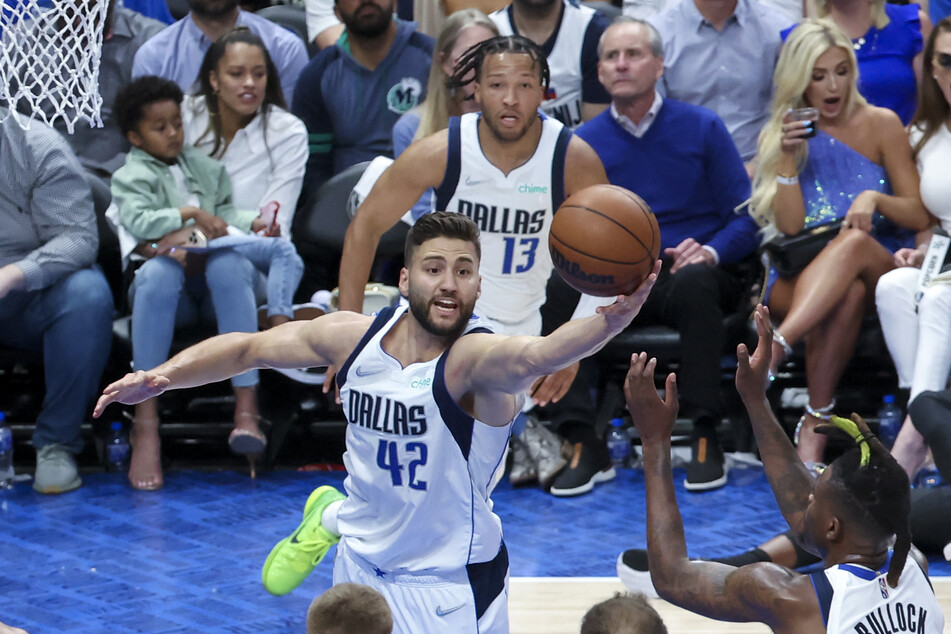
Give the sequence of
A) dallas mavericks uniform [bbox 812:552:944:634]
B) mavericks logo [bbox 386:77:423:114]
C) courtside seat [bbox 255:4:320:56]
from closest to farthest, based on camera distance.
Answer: dallas mavericks uniform [bbox 812:552:944:634] → mavericks logo [bbox 386:77:423:114] → courtside seat [bbox 255:4:320:56]

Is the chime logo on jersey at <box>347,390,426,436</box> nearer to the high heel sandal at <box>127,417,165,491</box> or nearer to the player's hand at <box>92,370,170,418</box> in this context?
the player's hand at <box>92,370,170,418</box>

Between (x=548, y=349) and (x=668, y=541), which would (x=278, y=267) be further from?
(x=668, y=541)

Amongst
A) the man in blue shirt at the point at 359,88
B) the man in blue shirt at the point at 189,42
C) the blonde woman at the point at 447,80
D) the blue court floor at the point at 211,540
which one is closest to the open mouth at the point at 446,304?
the blue court floor at the point at 211,540

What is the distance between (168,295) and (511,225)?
5.58ft

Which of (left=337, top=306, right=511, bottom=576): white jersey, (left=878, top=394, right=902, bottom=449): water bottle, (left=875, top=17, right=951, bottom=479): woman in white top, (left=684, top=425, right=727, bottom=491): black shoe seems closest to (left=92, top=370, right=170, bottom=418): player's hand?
(left=337, top=306, right=511, bottom=576): white jersey

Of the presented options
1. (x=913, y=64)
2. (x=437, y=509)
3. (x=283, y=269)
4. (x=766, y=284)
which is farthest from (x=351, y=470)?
(x=913, y=64)

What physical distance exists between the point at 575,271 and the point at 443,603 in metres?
1.00

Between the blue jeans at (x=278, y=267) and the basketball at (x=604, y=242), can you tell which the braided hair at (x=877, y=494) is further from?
the blue jeans at (x=278, y=267)

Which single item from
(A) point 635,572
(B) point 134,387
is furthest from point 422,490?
(A) point 635,572

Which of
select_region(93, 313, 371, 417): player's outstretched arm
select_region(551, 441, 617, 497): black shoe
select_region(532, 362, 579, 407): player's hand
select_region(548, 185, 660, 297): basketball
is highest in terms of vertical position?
select_region(548, 185, 660, 297): basketball

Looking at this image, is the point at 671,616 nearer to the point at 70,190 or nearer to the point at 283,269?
the point at 283,269

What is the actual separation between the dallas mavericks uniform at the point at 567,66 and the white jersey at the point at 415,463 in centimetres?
322

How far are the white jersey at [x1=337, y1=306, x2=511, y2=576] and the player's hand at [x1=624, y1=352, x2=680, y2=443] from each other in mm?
510

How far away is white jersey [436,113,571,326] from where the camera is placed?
5445 mm
